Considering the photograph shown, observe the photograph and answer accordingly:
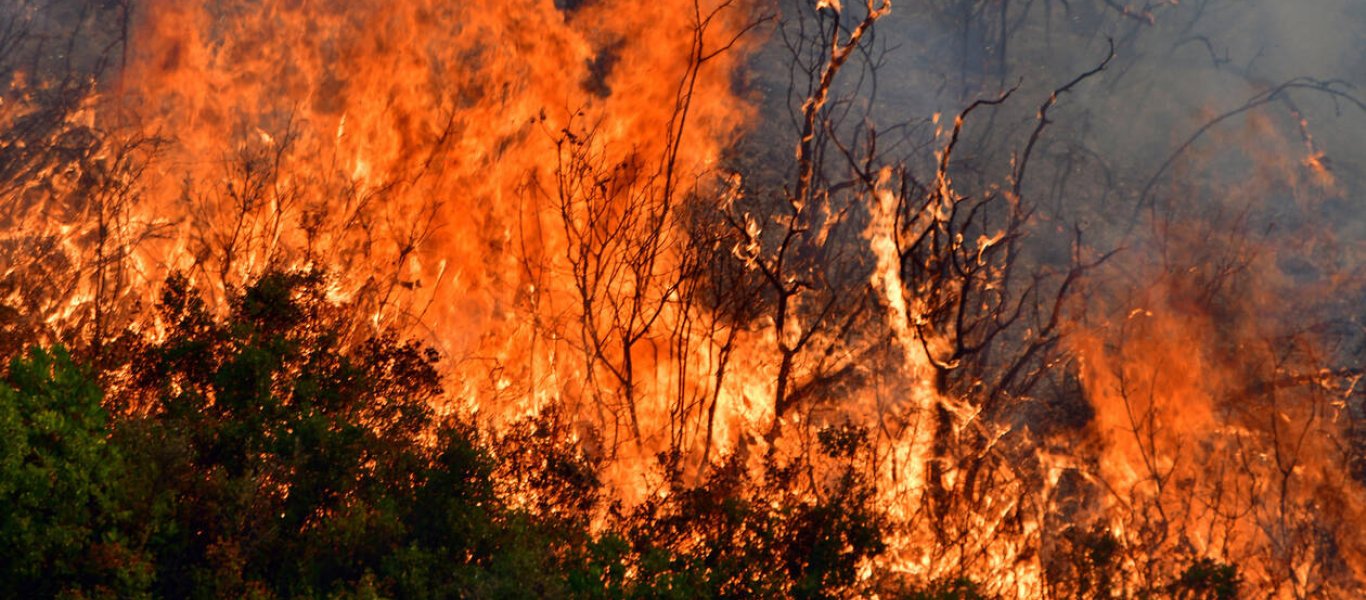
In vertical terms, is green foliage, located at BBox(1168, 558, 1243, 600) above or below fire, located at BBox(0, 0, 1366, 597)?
below

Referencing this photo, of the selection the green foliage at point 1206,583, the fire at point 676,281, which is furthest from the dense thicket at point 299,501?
the green foliage at point 1206,583

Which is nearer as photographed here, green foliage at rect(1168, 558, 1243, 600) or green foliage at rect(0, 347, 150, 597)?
green foliage at rect(0, 347, 150, 597)

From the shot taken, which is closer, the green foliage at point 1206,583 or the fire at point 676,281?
the green foliage at point 1206,583

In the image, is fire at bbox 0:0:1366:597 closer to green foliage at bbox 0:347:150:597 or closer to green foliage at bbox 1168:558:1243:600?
green foliage at bbox 1168:558:1243:600

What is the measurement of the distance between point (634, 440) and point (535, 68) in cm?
312

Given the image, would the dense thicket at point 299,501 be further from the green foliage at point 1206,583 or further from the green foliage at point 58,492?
the green foliage at point 1206,583

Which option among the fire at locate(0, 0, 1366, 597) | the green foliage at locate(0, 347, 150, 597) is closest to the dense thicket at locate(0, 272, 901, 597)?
the green foliage at locate(0, 347, 150, 597)

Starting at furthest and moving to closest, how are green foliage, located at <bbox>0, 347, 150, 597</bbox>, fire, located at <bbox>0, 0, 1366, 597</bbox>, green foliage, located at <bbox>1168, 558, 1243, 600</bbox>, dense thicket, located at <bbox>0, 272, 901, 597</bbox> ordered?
fire, located at <bbox>0, 0, 1366, 597</bbox>, green foliage, located at <bbox>1168, 558, 1243, 600</bbox>, dense thicket, located at <bbox>0, 272, 901, 597</bbox>, green foliage, located at <bbox>0, 347, 150, 597</bbox>

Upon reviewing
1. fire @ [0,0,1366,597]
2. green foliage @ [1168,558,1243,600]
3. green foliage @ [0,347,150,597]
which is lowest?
green foliage @ [0,347,150,597]

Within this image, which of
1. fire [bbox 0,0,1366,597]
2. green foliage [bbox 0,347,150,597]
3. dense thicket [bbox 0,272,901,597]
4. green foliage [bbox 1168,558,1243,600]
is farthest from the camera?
fire [bbox 0,0,1366,597]

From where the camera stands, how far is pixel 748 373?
827 centimetres

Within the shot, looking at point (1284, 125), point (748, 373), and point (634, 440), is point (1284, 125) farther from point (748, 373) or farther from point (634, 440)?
point (634, 440)

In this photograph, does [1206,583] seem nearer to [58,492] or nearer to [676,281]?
[676,281]

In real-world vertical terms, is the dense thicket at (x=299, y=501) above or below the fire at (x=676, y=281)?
below
